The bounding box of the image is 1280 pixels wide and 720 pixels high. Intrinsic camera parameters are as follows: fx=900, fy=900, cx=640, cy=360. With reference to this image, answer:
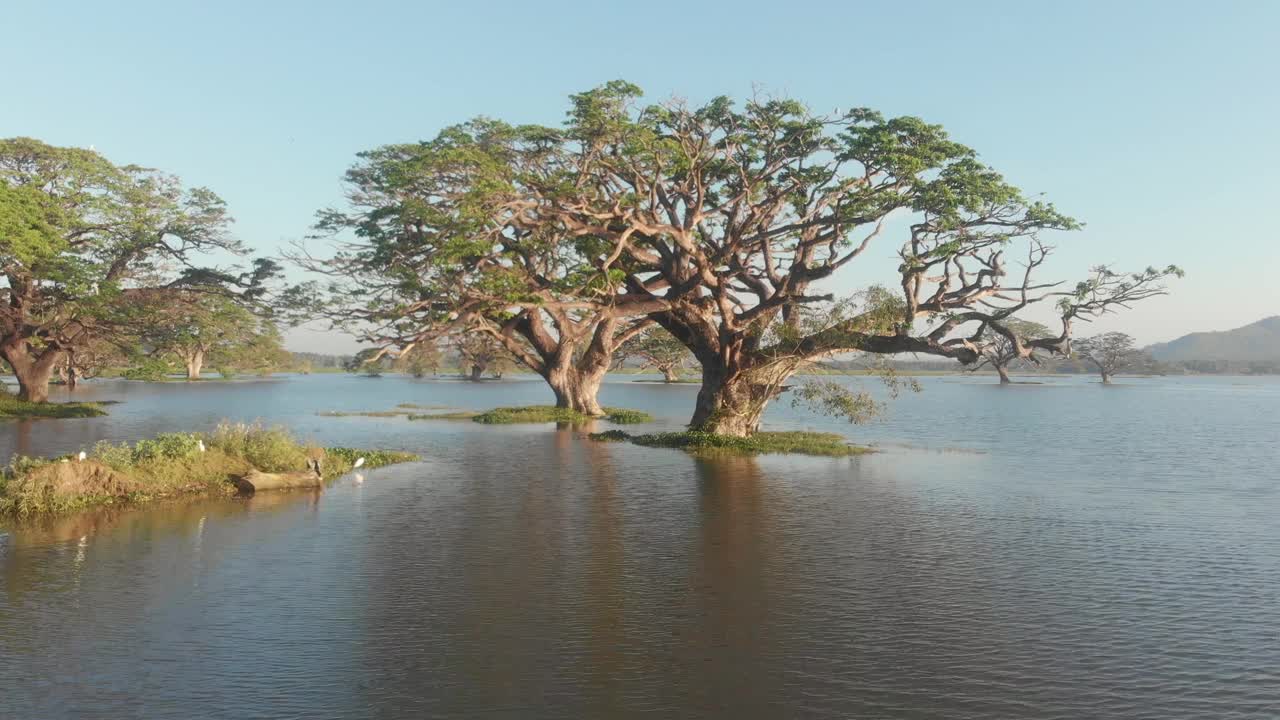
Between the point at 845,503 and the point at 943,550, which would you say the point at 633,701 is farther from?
the point at 845,503

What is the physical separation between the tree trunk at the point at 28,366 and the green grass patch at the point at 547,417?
2726 centimetres

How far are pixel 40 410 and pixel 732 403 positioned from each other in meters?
41.3

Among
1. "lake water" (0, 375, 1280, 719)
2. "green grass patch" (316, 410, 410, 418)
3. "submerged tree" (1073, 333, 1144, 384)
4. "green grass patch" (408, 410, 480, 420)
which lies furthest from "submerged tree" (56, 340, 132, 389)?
"submerged tree" (1073, 333, 1144, 384)

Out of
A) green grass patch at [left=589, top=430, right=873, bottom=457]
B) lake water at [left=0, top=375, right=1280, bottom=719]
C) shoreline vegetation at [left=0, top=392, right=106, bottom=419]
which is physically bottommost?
lake water at [left=0, top=375, right=1280, bottom=719]

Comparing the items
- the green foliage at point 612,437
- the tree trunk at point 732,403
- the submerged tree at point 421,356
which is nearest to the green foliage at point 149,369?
the submerged tree at point 421,356

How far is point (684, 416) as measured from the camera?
6406 cm

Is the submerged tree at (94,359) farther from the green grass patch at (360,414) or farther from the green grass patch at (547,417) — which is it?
the green grass patch at (547,417)

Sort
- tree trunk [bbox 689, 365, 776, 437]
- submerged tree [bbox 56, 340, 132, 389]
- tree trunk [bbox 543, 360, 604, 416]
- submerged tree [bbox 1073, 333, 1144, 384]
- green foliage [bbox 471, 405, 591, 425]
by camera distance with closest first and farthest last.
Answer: tree trunk [bbox 689, 365, 776, 437]
green foliage [bbox 471, 405, 591, 425]
tree trunk [bbox 543, 360, 604, 416]
submerged tree [bbox 56, 340, 132, 389]
submerged tree [bbox 1073, 333, 1144, 384]

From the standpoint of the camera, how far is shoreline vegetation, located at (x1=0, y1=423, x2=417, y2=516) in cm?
1958

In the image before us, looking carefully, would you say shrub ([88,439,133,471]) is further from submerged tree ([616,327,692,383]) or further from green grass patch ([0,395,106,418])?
submerged tree ([616,327,692,383])

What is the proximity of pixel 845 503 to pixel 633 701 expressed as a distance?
48.2 feet

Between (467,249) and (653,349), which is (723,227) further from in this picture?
(653,349)

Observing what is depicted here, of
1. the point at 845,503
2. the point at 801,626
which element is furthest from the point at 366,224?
the point at 801,626

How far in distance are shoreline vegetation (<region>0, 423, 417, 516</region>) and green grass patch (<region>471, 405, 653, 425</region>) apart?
24.6 m
